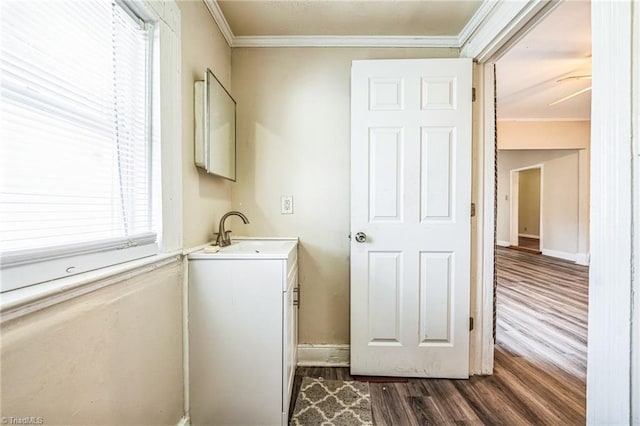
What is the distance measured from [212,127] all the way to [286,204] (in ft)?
2.38

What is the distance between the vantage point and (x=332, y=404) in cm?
154

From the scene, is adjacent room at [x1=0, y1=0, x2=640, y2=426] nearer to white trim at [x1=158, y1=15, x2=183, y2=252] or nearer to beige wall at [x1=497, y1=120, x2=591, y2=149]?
white trim at [x1=158, y1=15, x2=183, y2=252]

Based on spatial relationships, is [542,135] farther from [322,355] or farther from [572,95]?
[322,355]

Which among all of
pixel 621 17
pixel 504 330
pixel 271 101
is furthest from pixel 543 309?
pixel 271 101

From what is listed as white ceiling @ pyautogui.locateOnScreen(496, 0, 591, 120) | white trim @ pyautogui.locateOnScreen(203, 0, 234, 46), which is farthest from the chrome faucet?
white ceiling @ pyautogui.locateOnScreen(496, 0, 591, 120)

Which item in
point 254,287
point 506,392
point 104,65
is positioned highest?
point 104,65

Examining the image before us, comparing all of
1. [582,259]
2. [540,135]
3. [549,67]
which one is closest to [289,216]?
[549,67]

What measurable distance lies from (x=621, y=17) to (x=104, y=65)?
5.48ft

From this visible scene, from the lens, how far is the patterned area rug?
142 cm

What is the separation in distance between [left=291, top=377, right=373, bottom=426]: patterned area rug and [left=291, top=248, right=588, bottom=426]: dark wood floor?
2.4 inches

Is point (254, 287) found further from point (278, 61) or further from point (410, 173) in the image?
point (278, 61)

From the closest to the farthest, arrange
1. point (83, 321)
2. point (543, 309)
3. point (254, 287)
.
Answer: point (83, 321) < point (254, 287) < point (543, 309)

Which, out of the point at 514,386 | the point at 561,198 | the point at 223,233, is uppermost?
the point at 561,198

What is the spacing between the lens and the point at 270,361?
4.36ft
